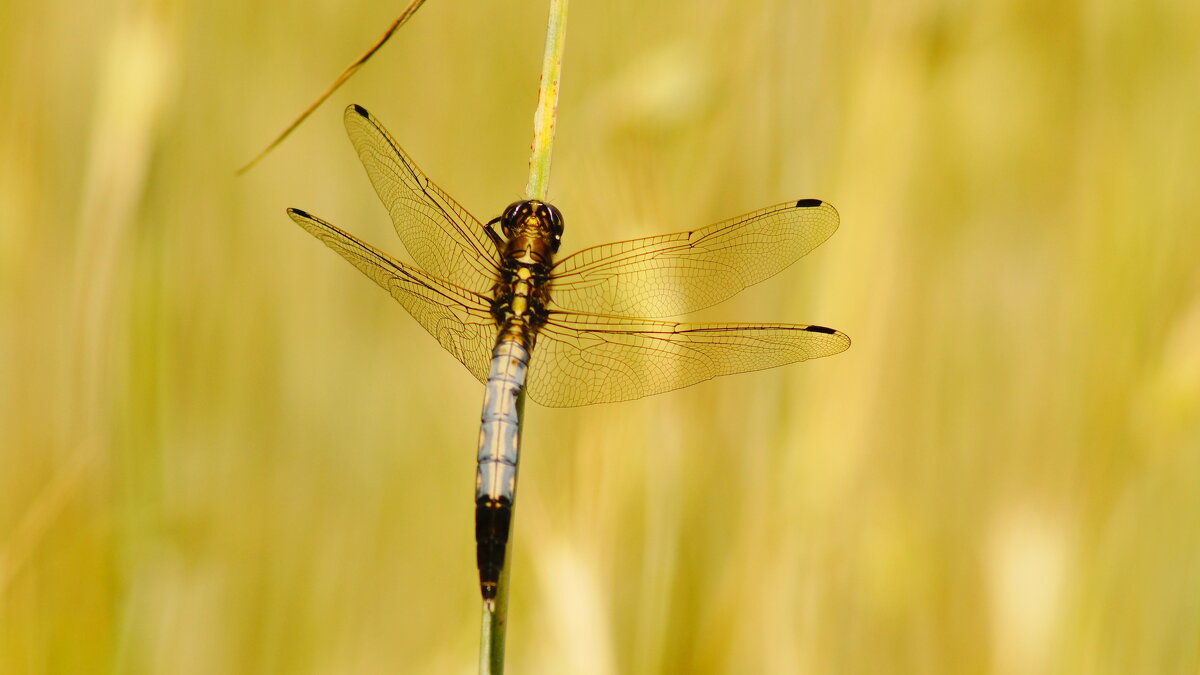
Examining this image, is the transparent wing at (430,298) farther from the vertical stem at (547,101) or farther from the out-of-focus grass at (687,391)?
the vertical stem at (547,101)

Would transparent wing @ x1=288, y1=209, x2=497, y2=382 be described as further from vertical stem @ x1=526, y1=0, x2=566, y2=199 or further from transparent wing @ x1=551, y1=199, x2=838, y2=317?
vertical stem @ x1=526, y1=0, x2=566, y2=199

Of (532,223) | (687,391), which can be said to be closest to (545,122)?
(532,223)

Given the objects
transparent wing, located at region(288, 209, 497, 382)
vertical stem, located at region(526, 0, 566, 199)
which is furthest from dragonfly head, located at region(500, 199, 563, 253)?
vertical stem, located at region(526, 0, 566, 199)

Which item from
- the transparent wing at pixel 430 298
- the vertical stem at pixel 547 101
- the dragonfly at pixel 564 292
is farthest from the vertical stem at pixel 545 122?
the transparent wing at pixel 430 298

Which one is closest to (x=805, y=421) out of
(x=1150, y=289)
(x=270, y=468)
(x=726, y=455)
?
(x=726, y=455)

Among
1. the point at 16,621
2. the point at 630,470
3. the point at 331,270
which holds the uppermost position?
the point at 331,270

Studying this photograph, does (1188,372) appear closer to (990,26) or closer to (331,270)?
(990,26)
